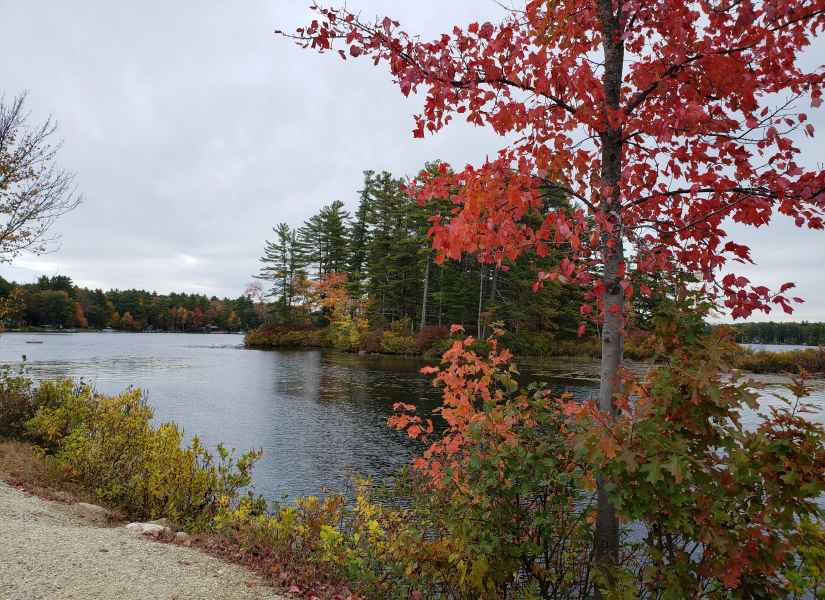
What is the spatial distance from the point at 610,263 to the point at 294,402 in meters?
15.0

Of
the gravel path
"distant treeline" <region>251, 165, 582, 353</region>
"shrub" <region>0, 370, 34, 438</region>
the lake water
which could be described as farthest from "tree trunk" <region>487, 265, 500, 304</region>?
the gravel path

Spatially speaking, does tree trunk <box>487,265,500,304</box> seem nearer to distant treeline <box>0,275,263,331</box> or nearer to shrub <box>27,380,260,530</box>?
shrub <box>27,380,260,530</box>

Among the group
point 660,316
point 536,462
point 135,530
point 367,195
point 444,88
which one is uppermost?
point 367,195

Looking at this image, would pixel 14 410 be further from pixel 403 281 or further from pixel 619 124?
pixel 403 281

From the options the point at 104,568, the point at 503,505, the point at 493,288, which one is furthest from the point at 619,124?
the point at 493,288

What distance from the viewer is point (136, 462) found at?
664 centimetres

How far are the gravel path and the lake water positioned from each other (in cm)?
172

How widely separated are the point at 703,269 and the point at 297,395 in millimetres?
16689

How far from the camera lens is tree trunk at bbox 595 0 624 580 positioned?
11.5 feet

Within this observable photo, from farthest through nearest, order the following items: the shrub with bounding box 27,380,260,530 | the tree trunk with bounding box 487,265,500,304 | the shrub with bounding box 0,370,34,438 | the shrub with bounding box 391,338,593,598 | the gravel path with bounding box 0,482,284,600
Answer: the tree trunk with bounding box 487,265,500,304 < the shrub with bounding box 0,370,34,438 < the shrub with bounding box 27,380,260,530 < the gravel path with bounding box 0,482,284,600 < the shrub with bounding box 391,338,593,598

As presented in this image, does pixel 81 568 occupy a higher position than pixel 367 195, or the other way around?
pixel 367 195

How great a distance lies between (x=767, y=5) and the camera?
285cm

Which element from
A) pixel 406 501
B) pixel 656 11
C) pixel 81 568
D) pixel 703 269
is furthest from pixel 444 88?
pixel 406 501

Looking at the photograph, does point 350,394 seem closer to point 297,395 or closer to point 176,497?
point 297,395
